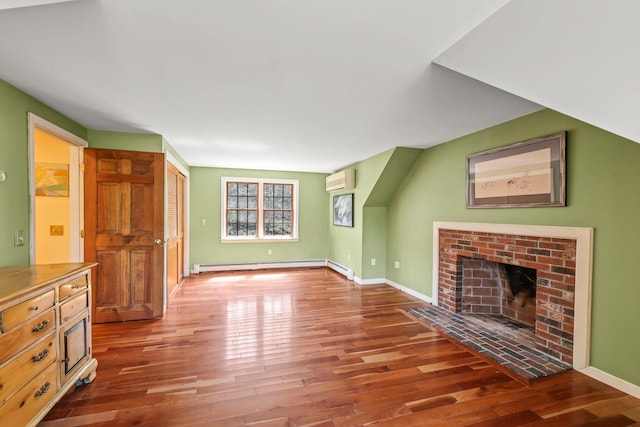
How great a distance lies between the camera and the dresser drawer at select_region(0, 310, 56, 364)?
4.46ft

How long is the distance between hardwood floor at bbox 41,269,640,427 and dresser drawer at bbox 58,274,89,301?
729 mm

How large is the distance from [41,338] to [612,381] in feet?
13.0

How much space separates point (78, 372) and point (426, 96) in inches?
135

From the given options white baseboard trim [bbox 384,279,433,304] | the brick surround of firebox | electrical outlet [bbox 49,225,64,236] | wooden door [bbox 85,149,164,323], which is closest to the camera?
the brick surround of firebox

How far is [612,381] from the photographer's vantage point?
2.09 meters

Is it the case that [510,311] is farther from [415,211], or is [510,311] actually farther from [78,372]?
[78,372]

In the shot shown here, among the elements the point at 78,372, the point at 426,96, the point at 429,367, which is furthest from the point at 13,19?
the point at 429,367

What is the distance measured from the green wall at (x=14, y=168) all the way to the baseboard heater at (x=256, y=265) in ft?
11.8

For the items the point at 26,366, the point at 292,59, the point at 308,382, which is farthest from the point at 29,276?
the point at 292,59

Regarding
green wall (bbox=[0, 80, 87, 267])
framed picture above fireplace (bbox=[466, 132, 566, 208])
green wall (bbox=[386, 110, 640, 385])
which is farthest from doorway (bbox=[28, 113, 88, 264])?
green wall (bbox=[386, 110, 640, 385])

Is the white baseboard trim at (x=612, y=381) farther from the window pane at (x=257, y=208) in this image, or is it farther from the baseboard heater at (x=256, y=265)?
the window pane at (x=257, y=208)

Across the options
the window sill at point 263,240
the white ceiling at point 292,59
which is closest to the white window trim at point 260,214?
the window sill at point 263,240

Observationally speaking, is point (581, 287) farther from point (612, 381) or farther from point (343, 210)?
point (343, 210)

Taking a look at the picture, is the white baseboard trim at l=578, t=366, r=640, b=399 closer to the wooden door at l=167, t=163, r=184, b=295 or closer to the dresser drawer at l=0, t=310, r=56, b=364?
the dresser drawer at l=0, t=310, r=56, b=364
